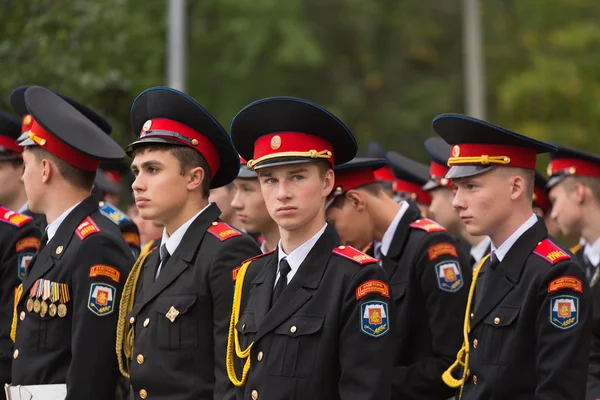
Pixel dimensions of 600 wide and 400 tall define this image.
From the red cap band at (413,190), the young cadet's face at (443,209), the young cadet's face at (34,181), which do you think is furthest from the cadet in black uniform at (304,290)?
the red cap band at (413,190)

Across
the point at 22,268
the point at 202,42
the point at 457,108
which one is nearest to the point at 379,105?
the point at 457,108

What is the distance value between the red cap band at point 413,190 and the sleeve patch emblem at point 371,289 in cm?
453

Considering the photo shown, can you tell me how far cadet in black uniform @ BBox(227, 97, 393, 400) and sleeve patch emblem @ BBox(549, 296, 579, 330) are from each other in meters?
0.76

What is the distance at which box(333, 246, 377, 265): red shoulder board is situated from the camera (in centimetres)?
504

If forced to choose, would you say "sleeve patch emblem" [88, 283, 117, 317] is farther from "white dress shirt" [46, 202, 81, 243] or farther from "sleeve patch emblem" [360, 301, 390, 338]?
"sleeve patch emblem" [360, 301, 390, 338]

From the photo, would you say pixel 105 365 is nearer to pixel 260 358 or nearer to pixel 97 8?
pixel 260 358

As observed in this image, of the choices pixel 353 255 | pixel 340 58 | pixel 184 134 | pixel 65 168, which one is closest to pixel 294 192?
pixel 353 255

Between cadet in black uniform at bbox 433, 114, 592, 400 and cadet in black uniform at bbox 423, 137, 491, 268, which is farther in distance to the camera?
cadet in black uniform at bbox 423, 137, 491, 268

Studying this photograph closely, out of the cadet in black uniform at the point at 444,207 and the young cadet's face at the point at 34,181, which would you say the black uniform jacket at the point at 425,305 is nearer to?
the cadet in black uniform at the point at 444,207

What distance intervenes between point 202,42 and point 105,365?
17540 mm

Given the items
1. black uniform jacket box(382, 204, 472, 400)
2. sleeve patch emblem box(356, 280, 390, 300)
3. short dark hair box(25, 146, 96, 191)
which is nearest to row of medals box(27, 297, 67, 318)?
short dark hair box(25, 146, 96, 191)

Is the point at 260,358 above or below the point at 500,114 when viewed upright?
below

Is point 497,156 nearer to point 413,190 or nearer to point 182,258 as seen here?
point 182,258

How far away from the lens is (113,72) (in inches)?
442
